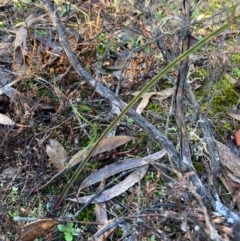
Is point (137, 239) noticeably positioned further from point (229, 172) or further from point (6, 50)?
point (6, 50)

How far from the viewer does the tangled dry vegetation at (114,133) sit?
1360mm

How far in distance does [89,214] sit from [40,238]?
175 millimetres

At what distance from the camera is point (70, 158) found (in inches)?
65.0

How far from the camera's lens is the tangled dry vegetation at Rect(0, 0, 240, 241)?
1.36m

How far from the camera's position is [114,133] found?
174cm

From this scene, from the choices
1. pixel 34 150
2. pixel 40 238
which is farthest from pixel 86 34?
pixel 40 238

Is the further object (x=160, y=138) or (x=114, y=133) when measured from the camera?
(x=114, y=133)

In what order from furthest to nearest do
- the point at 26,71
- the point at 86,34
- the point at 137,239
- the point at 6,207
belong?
the point at 86,34 → the point at 26,71 → the point at 6,207 → the point at 137,239

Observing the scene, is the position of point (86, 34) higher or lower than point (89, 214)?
higher

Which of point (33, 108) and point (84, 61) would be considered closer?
point (33, 108)

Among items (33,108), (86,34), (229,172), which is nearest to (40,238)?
(33,108)

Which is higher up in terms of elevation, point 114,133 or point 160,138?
point 160,138

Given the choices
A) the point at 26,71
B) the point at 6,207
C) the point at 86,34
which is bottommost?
the point at 6,207

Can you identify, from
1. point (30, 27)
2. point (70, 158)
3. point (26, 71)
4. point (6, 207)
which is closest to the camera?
point (6, 207)
